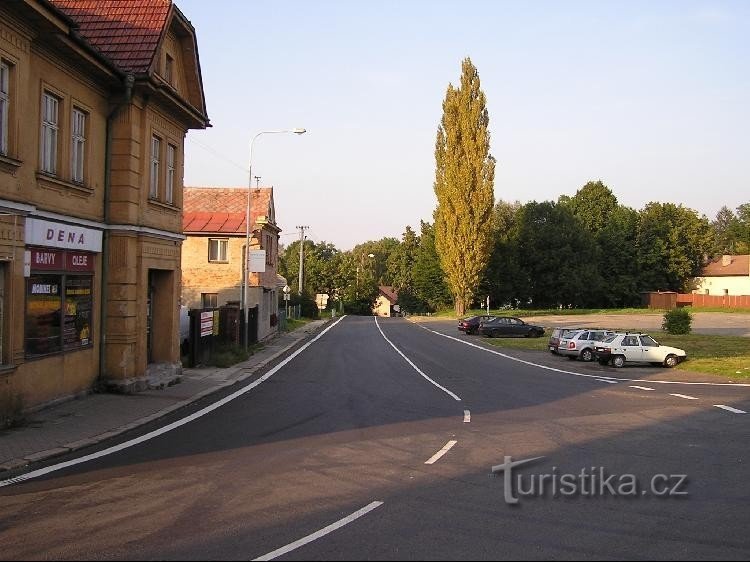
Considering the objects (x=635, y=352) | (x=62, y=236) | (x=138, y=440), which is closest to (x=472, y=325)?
(x=635, y=352)

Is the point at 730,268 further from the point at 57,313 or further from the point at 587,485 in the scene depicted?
the point at 587,485

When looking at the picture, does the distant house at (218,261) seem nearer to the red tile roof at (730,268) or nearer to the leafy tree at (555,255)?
the leafy tree at (555,255)

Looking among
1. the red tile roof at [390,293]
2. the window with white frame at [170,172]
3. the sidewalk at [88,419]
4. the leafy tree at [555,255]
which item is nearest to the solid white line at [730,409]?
the sidewalk at [88,419]

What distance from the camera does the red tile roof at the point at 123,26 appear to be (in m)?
17.5

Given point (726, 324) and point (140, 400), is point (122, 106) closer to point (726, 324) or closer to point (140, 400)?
point (140, 400)

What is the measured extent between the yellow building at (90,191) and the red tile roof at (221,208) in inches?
759

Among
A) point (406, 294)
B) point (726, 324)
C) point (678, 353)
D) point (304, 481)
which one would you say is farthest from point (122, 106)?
point (406, 294)

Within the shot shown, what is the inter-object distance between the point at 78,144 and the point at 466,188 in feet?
189

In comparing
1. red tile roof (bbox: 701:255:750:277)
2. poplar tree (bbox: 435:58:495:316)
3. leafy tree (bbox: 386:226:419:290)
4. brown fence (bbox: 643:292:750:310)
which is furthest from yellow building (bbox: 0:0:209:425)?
leafy tree (bbox: 386:226:419:290)

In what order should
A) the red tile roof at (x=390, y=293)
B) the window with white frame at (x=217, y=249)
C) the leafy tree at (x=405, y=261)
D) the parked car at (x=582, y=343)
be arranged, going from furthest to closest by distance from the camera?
A: the red tile roof at (x=390, y=293) < the leafy tree at (x=405, y=261) < the window with white frame at (x=217, y=249) < the parked car at (x=582, y=343)

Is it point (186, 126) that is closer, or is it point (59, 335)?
point (59, 335)

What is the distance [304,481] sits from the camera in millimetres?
9211

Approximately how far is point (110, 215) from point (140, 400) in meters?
4.30

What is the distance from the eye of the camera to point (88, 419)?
1353 cm
